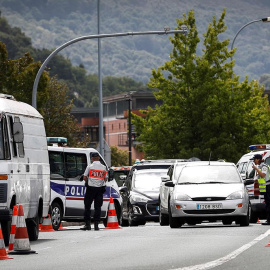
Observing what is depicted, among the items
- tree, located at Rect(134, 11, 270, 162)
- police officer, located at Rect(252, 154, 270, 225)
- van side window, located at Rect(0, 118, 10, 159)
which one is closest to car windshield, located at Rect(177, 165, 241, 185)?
police officer, located at Rect(252, 154, 270, 225)

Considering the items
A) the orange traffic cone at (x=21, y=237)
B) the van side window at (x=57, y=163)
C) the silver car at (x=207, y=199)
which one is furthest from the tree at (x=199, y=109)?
the orange traffic cone at (x=21, y=237)

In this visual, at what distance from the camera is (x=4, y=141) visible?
19.5 metres

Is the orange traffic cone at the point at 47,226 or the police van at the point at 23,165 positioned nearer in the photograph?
the police van at the point at 23,165

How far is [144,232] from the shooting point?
2355 cm

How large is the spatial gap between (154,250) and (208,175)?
326 inches

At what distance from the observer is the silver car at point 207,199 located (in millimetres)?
24141

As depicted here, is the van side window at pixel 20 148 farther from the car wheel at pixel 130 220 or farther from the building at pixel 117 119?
the building at pixel 117 119

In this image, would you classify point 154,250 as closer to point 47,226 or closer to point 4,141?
point 4,141

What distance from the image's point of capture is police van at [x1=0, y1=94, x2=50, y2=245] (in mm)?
19188

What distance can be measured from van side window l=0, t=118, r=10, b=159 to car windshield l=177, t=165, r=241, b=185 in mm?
6466

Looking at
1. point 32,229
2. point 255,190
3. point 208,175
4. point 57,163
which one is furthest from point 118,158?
point 32,229

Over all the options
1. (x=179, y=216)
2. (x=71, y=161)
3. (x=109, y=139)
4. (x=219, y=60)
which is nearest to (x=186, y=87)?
(x=219, y=60)

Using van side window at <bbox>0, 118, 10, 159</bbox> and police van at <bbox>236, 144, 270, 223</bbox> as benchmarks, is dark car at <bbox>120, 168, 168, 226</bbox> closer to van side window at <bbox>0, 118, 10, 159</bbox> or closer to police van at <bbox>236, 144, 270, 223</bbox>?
police van at <bbox>236, 144, 270, 223</bbox>

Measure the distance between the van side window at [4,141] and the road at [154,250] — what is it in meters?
1.74
